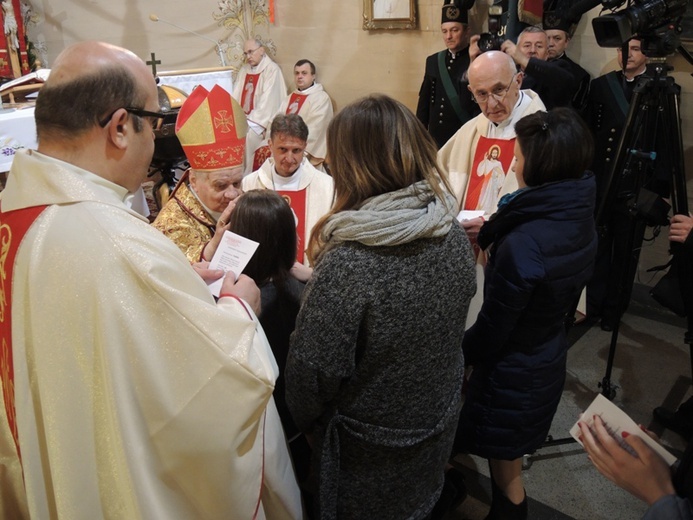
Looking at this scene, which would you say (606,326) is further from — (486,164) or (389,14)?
(389,14)

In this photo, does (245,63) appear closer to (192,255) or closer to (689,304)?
(192,255)

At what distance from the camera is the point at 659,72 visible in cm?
258

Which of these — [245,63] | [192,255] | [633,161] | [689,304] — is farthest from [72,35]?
[689,304]

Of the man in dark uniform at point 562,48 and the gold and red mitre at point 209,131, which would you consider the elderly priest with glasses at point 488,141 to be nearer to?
the gold and red mitre at point 209,131

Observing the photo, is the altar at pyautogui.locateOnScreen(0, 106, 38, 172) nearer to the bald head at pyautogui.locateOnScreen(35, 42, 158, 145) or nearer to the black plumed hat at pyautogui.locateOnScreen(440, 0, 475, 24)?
the bald head at pyautogui.locateOnScreen(35, 42, 158, 145)

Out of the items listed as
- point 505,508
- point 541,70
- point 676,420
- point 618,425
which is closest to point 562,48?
point 541,70

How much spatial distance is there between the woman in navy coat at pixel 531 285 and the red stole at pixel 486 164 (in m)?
1.04

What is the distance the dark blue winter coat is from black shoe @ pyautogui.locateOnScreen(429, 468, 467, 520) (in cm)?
15

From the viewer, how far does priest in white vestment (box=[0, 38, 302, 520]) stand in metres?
1.14

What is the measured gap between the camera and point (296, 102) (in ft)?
21.2

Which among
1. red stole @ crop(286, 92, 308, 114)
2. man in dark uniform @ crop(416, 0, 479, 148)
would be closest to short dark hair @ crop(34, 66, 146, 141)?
man in dark uniform @ crop(416, 0, 479, 148)

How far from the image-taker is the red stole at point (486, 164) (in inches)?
115

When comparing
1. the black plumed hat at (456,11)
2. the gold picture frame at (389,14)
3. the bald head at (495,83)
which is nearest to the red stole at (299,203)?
the bald head at (495,83)

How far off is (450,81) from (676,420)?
2.92 m
